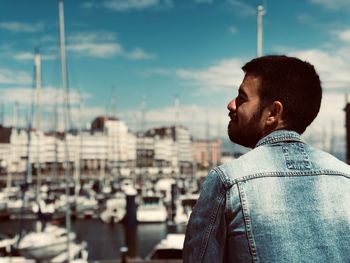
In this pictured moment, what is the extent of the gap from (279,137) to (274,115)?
97 mm

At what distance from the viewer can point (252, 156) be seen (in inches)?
65.0

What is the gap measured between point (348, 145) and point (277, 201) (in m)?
49.8

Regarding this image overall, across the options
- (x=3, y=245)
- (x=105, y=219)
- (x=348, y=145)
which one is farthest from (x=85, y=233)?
(x=348, y=145)

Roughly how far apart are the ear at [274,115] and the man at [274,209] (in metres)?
0.05

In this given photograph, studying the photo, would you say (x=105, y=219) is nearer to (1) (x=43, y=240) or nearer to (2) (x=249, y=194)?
(1) (x=43, y=240)

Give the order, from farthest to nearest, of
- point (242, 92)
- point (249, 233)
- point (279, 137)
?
point (242, 92) → point (279, 137) → point (249, 233)

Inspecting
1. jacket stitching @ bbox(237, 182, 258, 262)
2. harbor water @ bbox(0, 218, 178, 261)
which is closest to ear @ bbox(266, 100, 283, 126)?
jacket stitching @ bbox(237, 182, 258, 262)

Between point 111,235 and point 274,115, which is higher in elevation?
point 274,115

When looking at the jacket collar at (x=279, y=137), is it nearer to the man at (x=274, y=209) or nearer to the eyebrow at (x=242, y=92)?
the man at (x=274, y=209)

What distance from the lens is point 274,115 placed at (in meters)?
1.78

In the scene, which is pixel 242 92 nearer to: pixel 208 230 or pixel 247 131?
pixel 247 131

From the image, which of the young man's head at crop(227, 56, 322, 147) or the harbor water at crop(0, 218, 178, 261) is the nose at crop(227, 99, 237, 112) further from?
the harbor water at crop(0, 218, 178, 261)

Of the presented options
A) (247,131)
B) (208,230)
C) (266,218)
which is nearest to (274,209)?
(266,218)

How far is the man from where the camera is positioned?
1.52 meters
